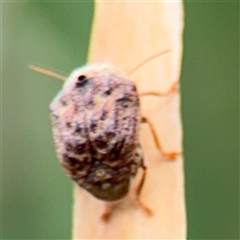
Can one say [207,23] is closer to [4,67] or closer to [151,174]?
[151,174]

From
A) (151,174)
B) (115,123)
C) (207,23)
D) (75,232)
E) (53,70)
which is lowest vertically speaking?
(75,232)

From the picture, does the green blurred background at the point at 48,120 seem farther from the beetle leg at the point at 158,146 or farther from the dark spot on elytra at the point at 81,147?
the dark spot on elytra at the point at 81,147

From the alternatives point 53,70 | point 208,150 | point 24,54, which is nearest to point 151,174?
point 208,150

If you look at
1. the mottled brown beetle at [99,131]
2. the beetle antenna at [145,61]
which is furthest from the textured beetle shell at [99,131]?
the beetle antenna at [145,61]

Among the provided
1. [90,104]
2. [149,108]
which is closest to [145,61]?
[149,108]

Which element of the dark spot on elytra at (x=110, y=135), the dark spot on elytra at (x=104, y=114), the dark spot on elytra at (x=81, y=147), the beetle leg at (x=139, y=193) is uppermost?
the dark spot on elytra at (x=104, y=114)

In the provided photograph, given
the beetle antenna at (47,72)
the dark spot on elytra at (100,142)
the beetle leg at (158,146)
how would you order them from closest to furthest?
the dark spot on elytra at (100,142) < the beetle leg at (158,146) < the beetle antenna at (47,72)

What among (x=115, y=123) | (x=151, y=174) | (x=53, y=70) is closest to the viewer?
(x=115, y=123)

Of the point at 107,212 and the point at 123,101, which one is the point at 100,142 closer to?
the point at 123,101
